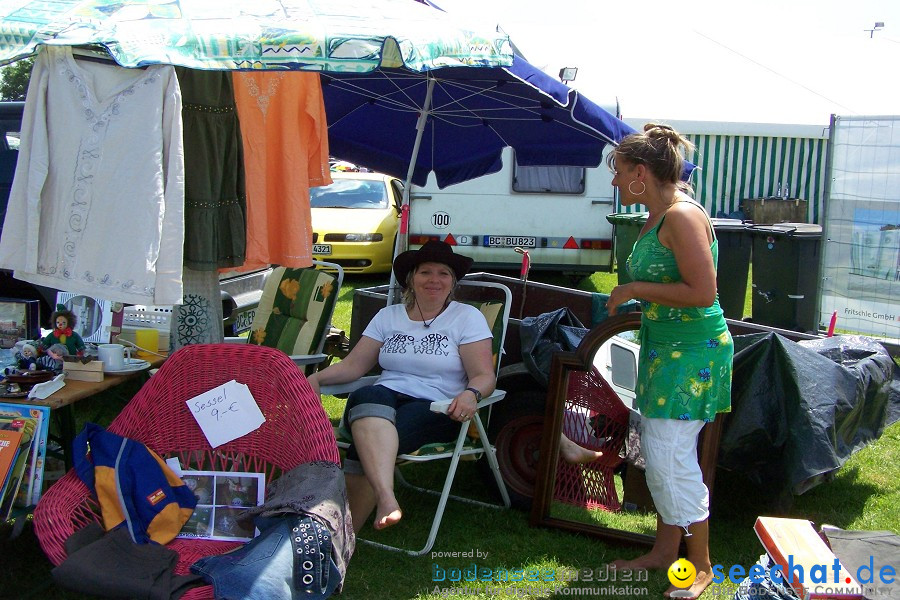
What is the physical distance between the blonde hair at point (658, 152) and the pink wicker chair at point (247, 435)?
147 centimetres

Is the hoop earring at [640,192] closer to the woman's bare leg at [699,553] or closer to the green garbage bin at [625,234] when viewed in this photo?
the woman's bare leg at [699,553]

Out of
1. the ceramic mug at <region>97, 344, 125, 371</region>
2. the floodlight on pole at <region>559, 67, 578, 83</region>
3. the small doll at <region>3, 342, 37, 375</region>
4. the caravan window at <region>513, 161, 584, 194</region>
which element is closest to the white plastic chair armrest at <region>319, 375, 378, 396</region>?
the ceramic mug at <region>97, 344, 125, 371</region>

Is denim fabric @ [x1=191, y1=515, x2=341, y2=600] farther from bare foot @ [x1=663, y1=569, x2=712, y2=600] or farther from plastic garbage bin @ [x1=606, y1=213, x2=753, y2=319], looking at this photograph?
plastic garbage bin @ [x1=606, y1=213, x2=753, y2=319]

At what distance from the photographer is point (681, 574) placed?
10.3 ft

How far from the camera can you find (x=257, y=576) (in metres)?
2.66

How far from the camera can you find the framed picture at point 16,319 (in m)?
3.85

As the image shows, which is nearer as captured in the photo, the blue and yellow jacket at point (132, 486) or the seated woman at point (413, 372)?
the blue and yellow jacket at point (132, 486)

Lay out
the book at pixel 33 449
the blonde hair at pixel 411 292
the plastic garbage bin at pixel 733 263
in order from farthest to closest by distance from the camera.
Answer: the plastic garbage bin at pixel 733 263 < the blonde hair at pixel 411 292 < the book at pixel 33 449

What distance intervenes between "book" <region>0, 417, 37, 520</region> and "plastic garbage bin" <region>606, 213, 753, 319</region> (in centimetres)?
594

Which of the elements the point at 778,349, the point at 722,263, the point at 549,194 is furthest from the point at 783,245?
the point at 778,349

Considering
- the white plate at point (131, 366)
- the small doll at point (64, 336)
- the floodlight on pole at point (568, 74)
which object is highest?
the floodlight on pole at point (568, 74)

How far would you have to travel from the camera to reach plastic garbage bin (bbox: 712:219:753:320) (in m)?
8.15

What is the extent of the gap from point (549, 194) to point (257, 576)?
794cm

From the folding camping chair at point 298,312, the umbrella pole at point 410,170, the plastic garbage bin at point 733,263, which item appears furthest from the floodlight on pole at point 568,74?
the folding camping chair at point 298,312
